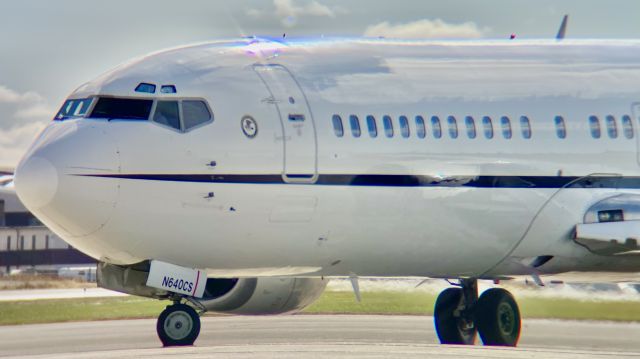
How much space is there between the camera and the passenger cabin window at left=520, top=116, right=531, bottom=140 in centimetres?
1819

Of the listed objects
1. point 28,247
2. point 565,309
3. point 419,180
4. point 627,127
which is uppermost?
point 627,127

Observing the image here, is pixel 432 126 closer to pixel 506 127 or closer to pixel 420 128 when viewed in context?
pixel 420 128

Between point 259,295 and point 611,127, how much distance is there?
6247 mm

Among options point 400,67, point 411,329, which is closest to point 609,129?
point 400,67

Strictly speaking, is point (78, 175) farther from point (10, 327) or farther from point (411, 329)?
point (10, 327)

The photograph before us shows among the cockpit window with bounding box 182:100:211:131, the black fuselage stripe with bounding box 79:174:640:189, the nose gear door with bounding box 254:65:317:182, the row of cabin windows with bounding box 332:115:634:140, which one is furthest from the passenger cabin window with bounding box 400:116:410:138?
the cockpit window with bounding box 182:100:211:131

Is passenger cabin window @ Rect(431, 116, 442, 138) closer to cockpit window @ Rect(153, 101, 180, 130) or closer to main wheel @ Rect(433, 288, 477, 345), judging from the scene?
cockpit window @ Rect(153, 101, 180, 130)

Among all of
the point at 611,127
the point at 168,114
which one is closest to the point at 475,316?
the point at 611,127

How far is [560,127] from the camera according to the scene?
18.4 meters

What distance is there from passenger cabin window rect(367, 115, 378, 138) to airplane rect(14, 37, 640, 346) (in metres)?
Answer: 0.06

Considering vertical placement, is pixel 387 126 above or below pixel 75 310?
above

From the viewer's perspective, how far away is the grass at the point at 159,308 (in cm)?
2839

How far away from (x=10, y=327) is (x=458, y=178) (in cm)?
1697

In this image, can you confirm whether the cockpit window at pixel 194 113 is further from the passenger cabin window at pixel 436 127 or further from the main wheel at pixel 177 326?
the passenger cabin window at pixel 436 127
